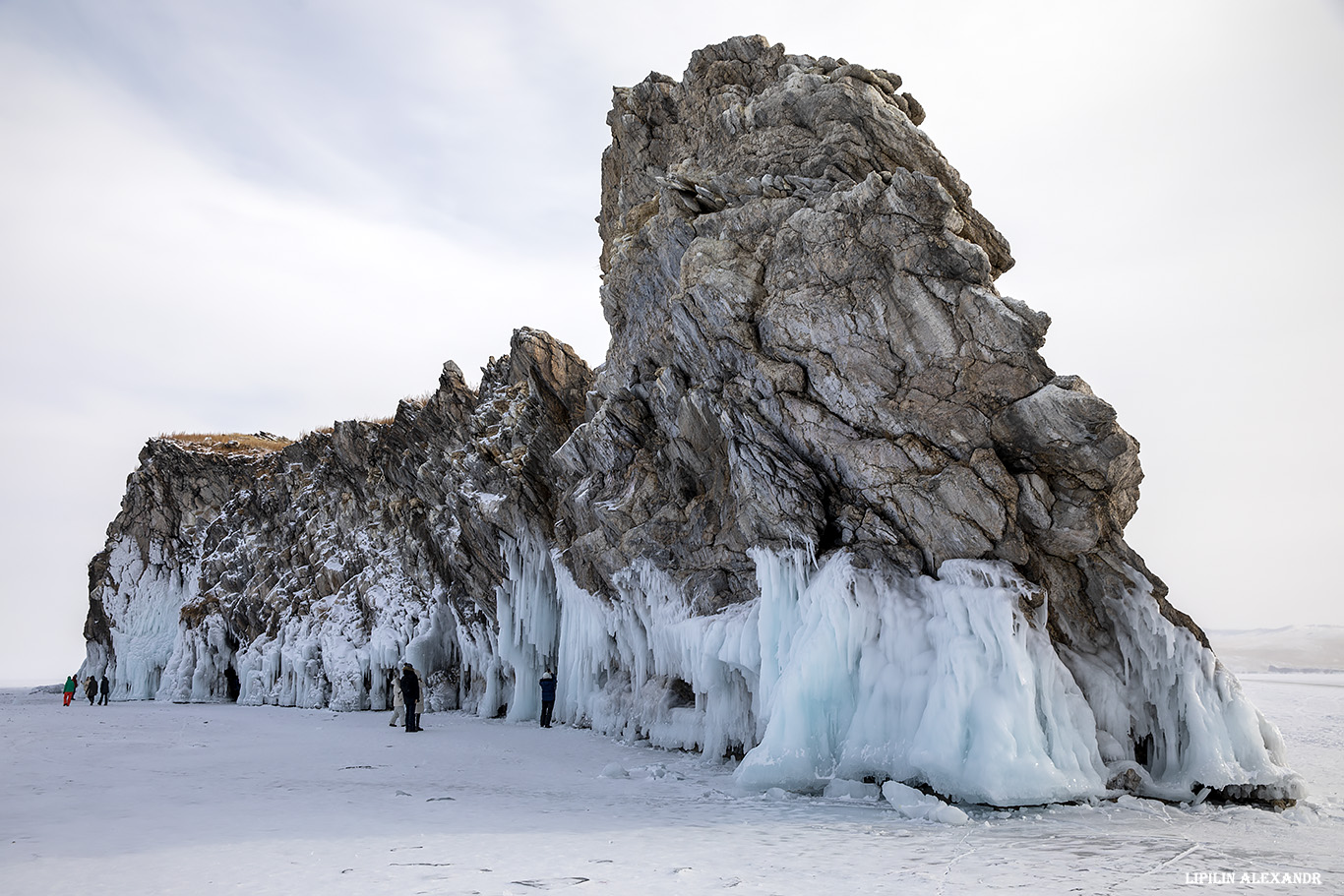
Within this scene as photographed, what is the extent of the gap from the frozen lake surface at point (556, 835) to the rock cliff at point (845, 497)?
1318 mm

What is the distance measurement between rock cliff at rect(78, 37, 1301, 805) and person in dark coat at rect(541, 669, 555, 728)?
2.31 feet

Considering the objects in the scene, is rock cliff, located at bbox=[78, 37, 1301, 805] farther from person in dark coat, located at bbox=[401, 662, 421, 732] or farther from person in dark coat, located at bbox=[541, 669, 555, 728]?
person in dark coat, located at bbox=[401, 662, 421, 732]

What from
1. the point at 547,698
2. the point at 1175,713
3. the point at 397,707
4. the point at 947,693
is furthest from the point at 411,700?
the point at 1175,713

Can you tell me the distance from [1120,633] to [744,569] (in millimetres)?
7049

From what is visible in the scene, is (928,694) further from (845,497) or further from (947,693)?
(845,497)

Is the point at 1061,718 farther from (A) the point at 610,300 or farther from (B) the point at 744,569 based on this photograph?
(A) the point at 610,300

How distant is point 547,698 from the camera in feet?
77.8

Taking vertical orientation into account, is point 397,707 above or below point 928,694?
below

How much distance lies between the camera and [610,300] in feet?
65.8

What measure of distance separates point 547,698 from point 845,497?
41.6 feet

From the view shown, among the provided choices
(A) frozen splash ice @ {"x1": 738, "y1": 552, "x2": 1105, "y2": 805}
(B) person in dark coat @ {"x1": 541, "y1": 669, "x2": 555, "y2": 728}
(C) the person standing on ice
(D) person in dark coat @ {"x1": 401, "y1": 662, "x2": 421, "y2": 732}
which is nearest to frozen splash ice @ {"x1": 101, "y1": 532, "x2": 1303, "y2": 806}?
(A) frozen splash ice @ {"x1": 738, "y1": 552, "x2": 1105, "y2": 805}

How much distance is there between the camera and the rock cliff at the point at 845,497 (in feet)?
40.7

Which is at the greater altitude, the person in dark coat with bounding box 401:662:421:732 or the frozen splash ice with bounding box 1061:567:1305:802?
the frozen splash ice with bounding box 1061:567:1305:802

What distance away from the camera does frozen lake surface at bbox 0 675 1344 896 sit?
712 centimetres
